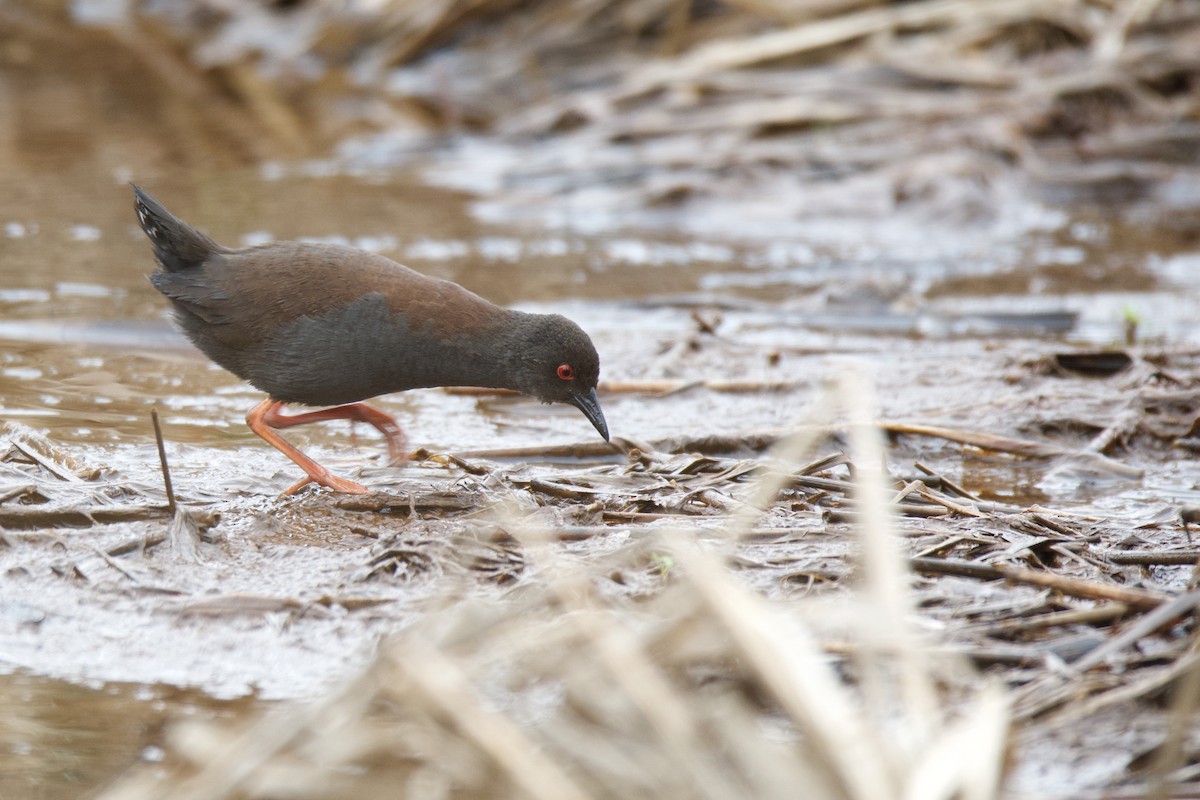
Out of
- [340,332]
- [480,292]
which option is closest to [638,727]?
[340,332]

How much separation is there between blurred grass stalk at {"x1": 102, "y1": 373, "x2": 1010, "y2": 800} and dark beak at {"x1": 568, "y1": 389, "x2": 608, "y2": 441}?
2.02m

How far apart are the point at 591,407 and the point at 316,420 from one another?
1050mm

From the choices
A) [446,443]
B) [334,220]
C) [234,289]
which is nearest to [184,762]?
[234,289]

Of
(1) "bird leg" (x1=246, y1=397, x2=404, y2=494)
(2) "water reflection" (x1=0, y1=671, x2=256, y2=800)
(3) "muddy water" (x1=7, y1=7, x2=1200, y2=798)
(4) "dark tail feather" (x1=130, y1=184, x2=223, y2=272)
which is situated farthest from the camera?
(4) "dark tail feather" (x1=130, y1=184, x2=223, y2=272)

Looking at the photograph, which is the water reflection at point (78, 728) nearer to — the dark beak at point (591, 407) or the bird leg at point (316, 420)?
the bird leg at point (316, 420)

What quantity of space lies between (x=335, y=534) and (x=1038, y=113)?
858 cm

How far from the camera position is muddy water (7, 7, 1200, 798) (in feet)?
A: 12.6

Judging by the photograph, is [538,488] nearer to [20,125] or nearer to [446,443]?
[446,443]

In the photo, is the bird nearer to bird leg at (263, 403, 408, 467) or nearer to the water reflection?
bird leg at (263, 403, 408, 467)

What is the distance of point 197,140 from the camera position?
12594mm

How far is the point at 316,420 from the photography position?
529 centimetres

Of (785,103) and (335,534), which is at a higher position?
(785,103)

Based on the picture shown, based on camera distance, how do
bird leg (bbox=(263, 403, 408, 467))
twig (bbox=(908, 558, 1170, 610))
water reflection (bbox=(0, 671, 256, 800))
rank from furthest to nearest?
bird leg (bbox=(263, 403, 408, 467)) → twig (bbox=(908, 558, 1170, 610)) → water reflection (bbox=(0, 671, 256, 800))

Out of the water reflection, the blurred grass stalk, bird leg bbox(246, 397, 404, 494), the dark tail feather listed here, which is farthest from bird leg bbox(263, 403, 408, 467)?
the blurred grass stalk
